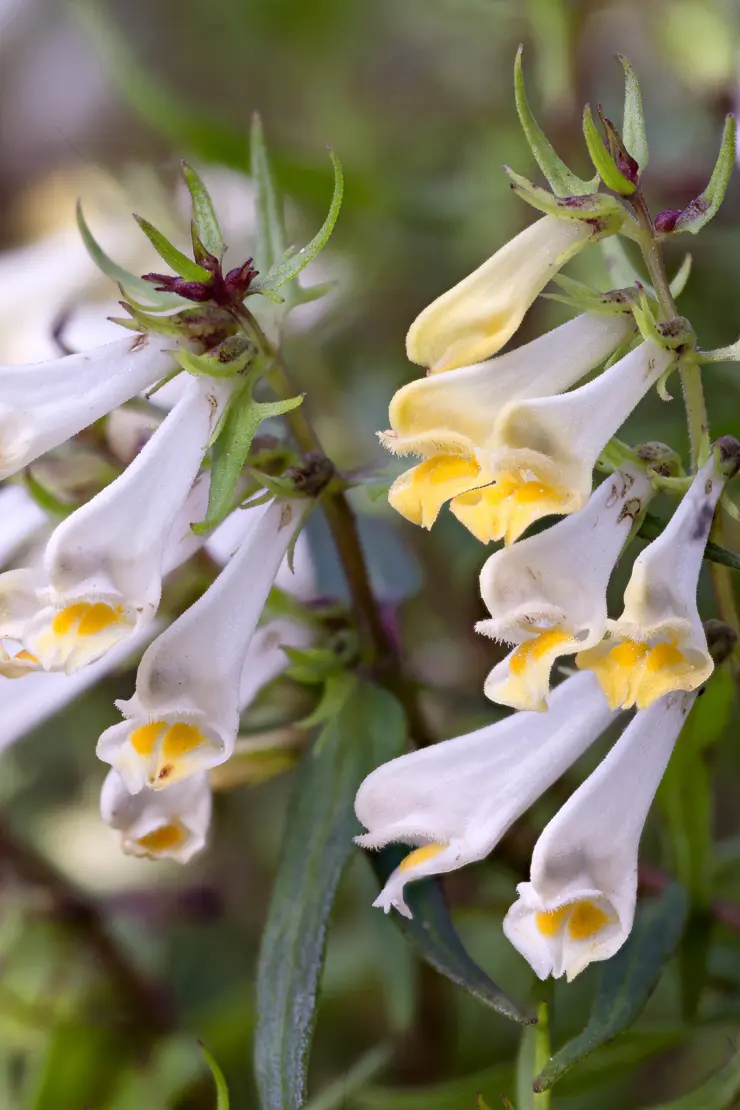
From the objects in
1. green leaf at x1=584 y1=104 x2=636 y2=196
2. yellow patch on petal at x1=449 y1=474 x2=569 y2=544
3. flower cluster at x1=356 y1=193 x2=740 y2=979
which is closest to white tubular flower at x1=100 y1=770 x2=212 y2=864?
flower cluster at x1=356 y1=193 x2=740 y2=979

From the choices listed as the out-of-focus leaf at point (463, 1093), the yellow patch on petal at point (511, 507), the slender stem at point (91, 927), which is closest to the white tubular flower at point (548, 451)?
the yellow patch on petal at point (511, 507)

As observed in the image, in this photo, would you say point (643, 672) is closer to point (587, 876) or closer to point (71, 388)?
point (587, 876)

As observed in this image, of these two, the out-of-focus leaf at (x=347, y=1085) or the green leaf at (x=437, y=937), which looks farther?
the out-of-focus leaf at (x=347, y=1085)

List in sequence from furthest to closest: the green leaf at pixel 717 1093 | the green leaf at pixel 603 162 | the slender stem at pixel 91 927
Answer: the slender stem at pixel 91 927, the green leaf at pixel 717 1093, the green leaf at pixel 603 162

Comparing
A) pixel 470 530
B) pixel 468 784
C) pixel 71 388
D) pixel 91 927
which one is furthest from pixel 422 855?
pixel 91 927

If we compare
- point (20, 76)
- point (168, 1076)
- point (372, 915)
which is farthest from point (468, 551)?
point (20, 76)

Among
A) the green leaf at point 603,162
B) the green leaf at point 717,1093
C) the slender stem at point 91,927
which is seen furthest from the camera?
the slender stem at point 91,927

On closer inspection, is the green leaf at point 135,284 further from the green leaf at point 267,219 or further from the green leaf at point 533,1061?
the green leaf at point 533,1061
